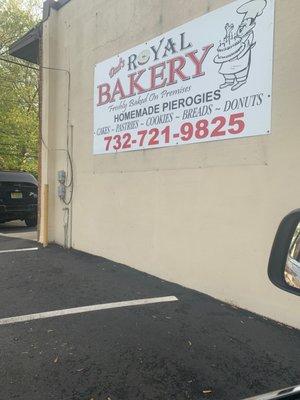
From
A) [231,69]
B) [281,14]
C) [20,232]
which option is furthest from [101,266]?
[20,232]

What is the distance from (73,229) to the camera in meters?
8.38

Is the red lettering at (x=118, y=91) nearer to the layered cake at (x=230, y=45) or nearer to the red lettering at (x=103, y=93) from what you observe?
the red lettering at (x=103, y=93)

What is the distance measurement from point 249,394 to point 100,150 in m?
5.21

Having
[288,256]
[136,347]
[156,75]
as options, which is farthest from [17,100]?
[288,256]

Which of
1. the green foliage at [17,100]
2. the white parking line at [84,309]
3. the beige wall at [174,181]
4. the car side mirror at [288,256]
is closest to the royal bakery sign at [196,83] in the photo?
the beige wall at [174,181]

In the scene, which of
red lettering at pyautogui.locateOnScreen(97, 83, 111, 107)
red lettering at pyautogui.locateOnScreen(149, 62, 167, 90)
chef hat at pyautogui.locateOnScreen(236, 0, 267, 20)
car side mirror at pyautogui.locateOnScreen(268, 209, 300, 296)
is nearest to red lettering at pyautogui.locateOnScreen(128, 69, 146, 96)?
red lettering at pyautogui.locateOnScreen(149, 62, 167, 90)

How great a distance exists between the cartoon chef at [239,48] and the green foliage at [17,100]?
1886cm

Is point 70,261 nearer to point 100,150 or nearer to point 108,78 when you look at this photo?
point 100,150

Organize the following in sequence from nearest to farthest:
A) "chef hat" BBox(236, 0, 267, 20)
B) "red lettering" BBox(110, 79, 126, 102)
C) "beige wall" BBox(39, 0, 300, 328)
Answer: "beige wall" BBox(39, 0, 300, 328)
"chef hat" BBox(236, 0, 267, 20)
"red lettering" BBox(110, 79, 126, 102)

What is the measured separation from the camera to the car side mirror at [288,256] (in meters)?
1.31

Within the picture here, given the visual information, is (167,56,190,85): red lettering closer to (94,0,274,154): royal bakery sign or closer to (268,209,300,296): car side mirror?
(94,0,274,154): royal bakery sign

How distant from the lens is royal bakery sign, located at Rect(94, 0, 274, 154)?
4672 millimetres

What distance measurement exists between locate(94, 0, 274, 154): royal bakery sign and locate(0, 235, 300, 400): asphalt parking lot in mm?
2156

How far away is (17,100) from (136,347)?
70.7ft
